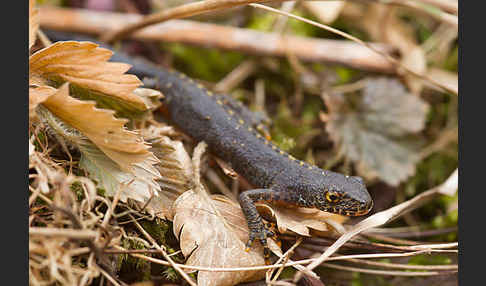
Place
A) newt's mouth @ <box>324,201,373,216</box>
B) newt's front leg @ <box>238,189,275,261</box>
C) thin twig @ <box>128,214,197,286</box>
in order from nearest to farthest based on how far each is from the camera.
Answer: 1. thin twig @ <box>128,214,197,286</box>
2. newt's front leg @ <box>238,189,275,261</box>
3. newt's mouth @ <box>324,201,373,216</box>

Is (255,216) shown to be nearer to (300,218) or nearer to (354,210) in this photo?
(300,218)

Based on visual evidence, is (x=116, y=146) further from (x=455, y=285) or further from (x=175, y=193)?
(x=455, y=285)

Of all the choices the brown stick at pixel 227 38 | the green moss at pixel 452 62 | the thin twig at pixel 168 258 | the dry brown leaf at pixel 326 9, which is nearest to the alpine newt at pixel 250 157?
the brown stick at pixel 227 38

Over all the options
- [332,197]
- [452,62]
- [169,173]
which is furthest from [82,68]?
[452,62]

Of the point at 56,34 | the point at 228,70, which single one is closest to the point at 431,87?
the point at 228,70

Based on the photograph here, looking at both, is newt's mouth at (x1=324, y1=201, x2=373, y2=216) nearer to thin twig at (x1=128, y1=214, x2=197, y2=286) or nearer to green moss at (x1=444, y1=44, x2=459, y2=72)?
thin twig at (x1=128, y1=214, x2=197, y2=286)

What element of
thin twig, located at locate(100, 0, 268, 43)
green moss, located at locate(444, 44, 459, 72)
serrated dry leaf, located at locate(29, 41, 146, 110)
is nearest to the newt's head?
thin twig, located at locate(100, 0, 268, 43)
